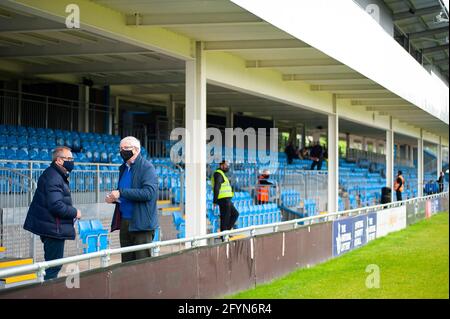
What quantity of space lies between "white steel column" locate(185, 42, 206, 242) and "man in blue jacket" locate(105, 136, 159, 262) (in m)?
4.21

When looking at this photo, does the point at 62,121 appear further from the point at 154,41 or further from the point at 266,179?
the point at 154,41

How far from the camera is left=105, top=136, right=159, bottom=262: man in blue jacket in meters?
7.80

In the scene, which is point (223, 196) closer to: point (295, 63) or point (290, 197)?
point (295, 63)

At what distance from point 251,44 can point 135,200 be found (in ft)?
18.9

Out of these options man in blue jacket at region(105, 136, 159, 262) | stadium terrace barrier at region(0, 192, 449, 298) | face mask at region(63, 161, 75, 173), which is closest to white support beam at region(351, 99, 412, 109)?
stadium terrace barrier at region(0, 192, 449, 298)

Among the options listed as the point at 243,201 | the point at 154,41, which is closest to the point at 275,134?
the point at 243,201

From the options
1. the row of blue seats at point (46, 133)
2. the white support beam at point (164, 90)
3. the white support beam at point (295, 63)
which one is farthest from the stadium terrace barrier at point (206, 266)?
the white support beam at point (164, 90)

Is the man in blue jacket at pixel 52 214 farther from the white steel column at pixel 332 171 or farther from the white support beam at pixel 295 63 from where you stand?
the white steel column at pixel 332 171

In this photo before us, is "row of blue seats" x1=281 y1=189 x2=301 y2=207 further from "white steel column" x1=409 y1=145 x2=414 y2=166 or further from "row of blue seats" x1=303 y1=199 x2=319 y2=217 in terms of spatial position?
"white steel column" x1=409 y1=145 x2=414 y2=166

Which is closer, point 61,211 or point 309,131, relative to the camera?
point 61,211

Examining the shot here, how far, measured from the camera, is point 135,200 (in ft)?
25.5

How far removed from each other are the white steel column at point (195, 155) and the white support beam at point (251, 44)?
659 mm

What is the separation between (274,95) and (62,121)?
7330mm
